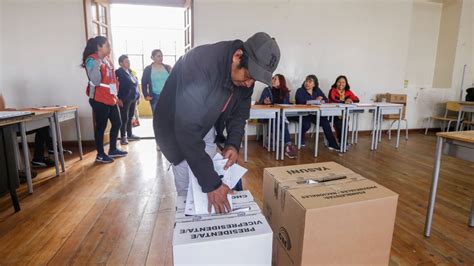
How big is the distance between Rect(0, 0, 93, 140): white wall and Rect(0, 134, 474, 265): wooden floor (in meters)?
1.34

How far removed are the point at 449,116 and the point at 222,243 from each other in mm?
6132

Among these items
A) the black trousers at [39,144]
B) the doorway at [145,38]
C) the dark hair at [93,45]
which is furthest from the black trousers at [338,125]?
the doorway at [145,38]

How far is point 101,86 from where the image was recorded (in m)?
2.95

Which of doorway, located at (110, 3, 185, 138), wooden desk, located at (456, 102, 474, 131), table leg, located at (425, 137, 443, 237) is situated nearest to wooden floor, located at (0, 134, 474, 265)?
table leg, located at (425, 137, 443, 237)

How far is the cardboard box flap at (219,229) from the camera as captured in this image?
2.45 ft

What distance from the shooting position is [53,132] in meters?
2.64

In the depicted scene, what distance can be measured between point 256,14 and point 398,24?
262 cm

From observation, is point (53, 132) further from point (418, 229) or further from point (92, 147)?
point (418, 229)

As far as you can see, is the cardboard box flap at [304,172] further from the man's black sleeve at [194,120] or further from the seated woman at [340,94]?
the seated woman at [340,94]

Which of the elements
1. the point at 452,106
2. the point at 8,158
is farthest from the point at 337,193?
the point at 452,106

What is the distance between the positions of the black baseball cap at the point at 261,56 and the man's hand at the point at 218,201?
0.38 metres

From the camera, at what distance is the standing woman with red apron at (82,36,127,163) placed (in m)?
2.85

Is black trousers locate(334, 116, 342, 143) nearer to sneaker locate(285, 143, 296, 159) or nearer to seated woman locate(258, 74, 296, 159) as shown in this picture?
seated woman locate(258, 74, 296, 159)

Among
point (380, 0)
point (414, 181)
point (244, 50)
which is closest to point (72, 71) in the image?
point (244, 50)
